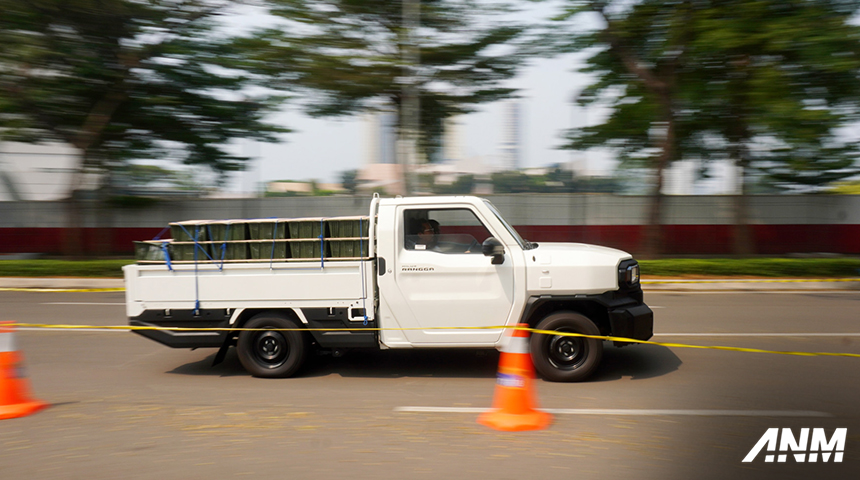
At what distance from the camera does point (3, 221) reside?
75.8 feet

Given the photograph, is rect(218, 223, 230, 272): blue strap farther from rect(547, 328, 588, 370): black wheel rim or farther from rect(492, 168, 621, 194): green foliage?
rect(492, 168, 621, 194): green foliage

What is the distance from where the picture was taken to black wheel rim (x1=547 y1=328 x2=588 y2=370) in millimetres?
6168

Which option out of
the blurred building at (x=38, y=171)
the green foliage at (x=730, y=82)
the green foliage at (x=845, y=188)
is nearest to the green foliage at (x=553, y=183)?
the green foliage at (x=730, y=82)

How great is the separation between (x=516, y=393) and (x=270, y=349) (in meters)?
2.89

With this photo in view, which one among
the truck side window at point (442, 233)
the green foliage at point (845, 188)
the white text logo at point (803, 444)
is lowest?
the white text logo at point (803, 444)

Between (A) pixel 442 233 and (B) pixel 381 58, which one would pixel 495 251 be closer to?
(A) pixel 442 233

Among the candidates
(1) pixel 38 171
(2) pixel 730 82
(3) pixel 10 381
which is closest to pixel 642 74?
(2) pixel 730 82

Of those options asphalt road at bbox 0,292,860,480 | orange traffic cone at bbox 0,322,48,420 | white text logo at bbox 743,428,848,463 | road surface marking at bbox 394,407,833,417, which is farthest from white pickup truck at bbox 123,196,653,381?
white text logo at bbox 743,428,848,463

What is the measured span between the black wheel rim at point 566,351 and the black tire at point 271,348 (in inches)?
99.0

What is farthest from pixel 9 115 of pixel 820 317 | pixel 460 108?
pixel 820 317

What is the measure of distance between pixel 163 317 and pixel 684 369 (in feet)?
18.2

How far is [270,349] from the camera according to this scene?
21.6 ft

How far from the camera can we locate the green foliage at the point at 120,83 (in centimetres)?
1723

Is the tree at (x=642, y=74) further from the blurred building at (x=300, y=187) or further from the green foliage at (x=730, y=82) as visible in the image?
the blurred building at (x=300, y=187)
